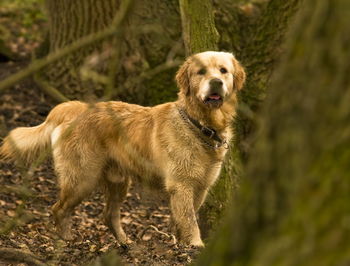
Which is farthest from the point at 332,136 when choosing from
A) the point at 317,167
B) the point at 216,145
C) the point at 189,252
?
the point at 216,145

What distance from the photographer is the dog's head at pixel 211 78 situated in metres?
6.54

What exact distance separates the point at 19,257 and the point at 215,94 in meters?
2.70

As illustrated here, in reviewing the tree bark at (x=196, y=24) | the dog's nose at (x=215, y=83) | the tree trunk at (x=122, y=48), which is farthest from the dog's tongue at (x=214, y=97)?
the tree trunk at (x=122, y=48)

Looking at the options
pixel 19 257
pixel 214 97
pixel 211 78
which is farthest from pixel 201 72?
pixel 19 257

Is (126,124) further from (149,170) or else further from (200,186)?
(200,186)

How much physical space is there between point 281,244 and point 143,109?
193 inches

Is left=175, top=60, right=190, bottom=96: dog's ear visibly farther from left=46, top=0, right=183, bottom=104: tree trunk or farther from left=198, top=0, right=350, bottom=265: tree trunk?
left=198, top=0, right=350, bottom=265: tree trunk

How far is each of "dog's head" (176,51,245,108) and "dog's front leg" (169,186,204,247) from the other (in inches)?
35.5

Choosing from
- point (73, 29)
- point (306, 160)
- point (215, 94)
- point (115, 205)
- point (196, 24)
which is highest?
point (306, 160)

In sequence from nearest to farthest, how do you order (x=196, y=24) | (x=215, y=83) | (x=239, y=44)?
(x=215, y=83) < (x=196, y=24) < (x=239, y=44)

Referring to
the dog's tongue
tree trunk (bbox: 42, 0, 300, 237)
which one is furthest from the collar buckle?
tree trunk (bbox: 42, 0, 300, 237)

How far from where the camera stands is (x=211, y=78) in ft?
21.4

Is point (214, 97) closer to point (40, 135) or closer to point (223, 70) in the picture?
point (223, 70)

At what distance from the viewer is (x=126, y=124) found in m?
7.15
